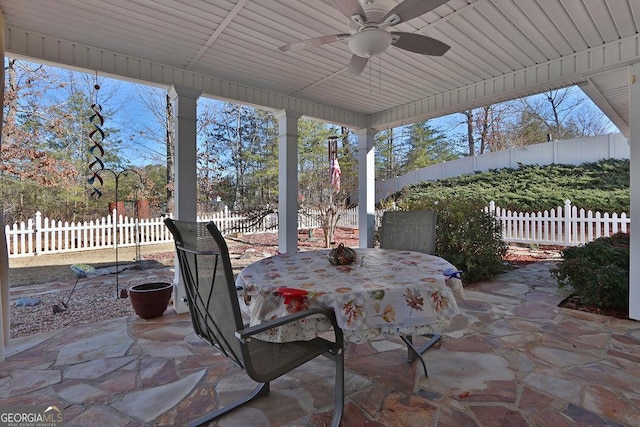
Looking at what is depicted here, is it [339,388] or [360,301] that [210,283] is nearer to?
[360,301]

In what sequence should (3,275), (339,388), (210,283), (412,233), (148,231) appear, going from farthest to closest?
(148,231) < (412,233) < (3,275) < (339,388) < (210,283)

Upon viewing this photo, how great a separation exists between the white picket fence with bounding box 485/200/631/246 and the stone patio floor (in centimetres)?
440

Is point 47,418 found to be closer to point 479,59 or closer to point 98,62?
point 98,62

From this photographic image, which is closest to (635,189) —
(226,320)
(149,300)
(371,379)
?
(371,379)

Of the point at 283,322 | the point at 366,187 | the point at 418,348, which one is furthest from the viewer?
the point at 366,187

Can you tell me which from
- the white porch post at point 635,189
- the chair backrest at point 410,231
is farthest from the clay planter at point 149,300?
the white porch post at point 635,189

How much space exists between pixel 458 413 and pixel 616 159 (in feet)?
36.6

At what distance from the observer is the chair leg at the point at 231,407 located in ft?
5.43

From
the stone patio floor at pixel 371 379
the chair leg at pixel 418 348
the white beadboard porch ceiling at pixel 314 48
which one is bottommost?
the stone patio floor at pixel 371 379

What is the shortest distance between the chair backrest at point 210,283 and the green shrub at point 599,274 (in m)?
3.73

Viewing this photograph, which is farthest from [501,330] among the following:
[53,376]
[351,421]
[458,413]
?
[53,376]

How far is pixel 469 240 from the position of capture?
15.0 ft

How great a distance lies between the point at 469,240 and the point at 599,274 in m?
1.50

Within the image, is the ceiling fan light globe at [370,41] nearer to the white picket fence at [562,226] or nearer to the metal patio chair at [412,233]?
the metal patio chair at [412,233]
